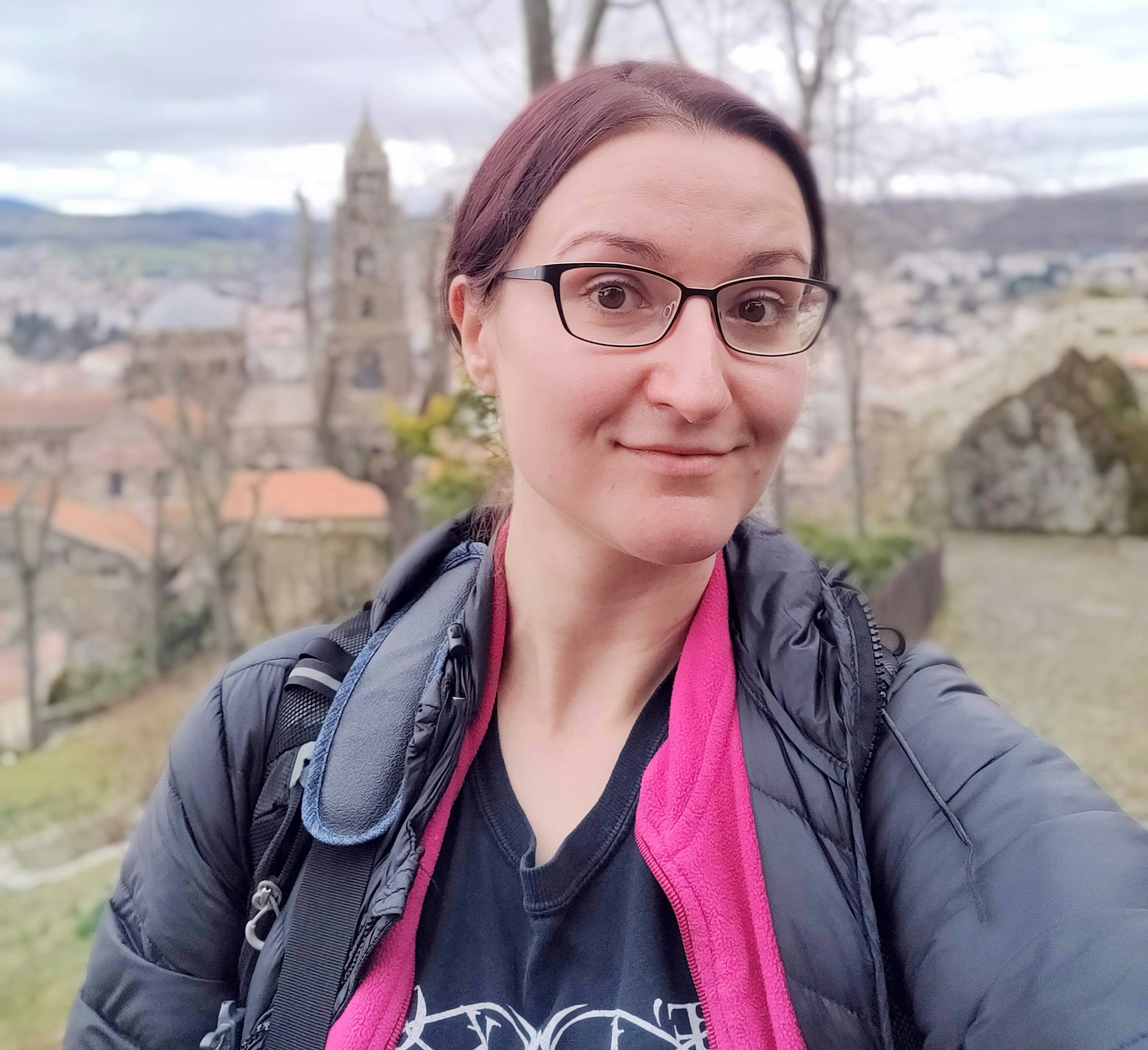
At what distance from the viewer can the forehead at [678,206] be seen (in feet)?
3.83

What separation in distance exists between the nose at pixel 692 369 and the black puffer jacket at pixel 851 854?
29cm

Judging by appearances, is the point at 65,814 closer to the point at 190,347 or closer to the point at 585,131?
the point at 190,347

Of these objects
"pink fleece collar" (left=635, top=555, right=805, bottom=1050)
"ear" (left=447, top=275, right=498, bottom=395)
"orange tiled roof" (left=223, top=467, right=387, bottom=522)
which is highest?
"ear" (left=447, top=275, right=498, bottom=395)

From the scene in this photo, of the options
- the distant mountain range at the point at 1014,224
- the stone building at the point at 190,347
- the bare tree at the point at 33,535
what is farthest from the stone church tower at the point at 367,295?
the distant mountain range at the point at 1014,224

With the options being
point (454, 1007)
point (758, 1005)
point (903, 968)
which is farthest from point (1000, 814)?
point (454, 1007)

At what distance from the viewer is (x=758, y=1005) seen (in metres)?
1.06

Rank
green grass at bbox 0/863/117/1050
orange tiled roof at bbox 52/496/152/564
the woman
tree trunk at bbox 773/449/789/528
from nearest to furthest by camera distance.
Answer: the woman → green grass at bbox 0/863/117/1050 → tree trunk at bbox 773/449/789/528 → orange tiled roof at bbox 52/496/152/564

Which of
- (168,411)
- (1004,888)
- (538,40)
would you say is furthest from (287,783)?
(168,411)

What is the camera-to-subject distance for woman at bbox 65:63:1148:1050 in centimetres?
102

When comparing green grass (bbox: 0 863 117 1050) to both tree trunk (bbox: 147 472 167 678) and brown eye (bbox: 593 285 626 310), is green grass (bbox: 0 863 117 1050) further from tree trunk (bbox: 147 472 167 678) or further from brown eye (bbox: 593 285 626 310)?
tree trunk (bbox: 147 472 167 678)

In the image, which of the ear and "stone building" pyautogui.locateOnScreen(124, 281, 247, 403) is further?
"stone building" pyautogui.locateOnScreen(124, 281, 247, 403)

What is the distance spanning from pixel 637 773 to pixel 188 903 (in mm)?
676

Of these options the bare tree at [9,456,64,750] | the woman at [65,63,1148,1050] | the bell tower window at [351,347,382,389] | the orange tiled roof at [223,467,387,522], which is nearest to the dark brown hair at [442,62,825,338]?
the woman at [65,63,1148,1050]

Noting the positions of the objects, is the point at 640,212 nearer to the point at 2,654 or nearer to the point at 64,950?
the point at 64,950
